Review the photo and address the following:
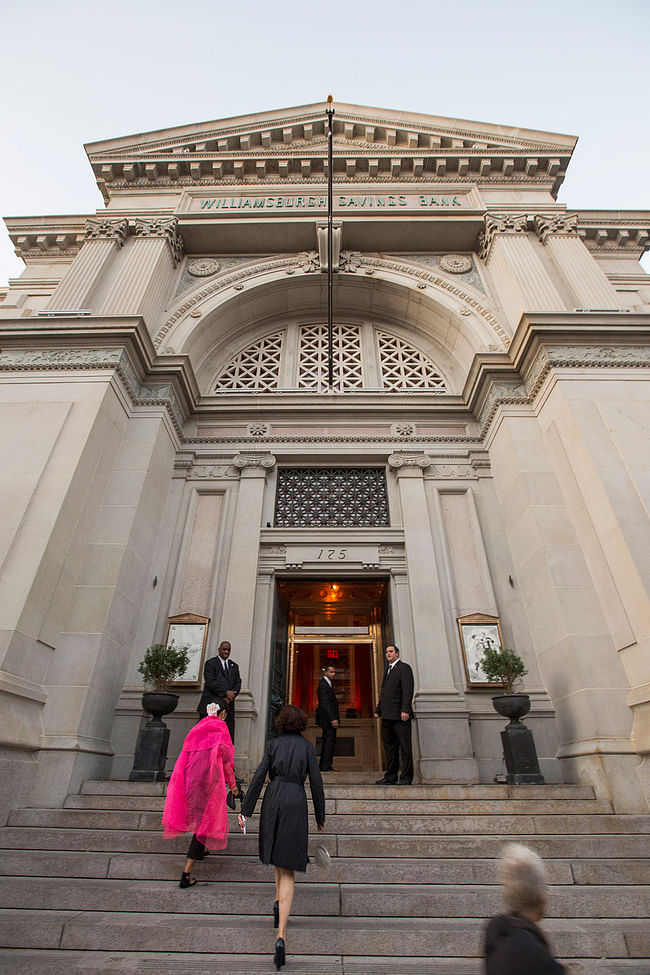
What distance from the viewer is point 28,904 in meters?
4.04

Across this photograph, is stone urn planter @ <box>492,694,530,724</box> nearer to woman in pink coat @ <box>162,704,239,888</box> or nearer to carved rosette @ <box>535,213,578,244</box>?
woman in pink coat @ <box>162,704,239,888</box>

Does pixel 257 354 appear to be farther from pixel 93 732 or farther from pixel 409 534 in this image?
pixel 93 732

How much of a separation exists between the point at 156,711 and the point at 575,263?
40.9 feet

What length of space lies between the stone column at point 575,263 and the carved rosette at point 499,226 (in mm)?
422

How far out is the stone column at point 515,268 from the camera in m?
10.6

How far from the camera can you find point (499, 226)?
12.4m

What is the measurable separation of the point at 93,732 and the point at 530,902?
694cm

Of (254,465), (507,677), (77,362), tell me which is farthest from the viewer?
(254,465)

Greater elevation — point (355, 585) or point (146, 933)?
point (355, 585)

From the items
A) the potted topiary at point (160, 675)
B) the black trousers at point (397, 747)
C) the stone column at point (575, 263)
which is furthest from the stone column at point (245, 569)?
the stone column at point (575, 263)

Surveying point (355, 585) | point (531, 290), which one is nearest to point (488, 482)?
point (355, 585)

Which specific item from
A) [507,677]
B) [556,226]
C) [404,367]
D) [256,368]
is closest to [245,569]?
[507,677]

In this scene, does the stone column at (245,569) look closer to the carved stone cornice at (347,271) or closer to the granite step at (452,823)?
the granite step at (452,823)

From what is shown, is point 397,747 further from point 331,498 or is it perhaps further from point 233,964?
point 331,498
